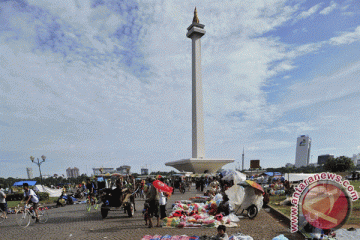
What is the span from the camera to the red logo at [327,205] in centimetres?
627

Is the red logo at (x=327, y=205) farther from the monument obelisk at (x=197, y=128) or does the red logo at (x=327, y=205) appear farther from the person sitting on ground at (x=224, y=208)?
the monument obelisk at (x=197, y=128)

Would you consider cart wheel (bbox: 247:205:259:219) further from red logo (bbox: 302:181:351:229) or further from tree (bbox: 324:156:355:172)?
tree (bbox: 324:156:355:172)

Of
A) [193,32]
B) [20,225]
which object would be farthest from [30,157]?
[193,32]

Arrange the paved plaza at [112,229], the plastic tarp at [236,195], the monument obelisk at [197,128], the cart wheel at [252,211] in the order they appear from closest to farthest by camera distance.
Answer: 1. the paved plaza at [112,229]
2. the cart wheel at [252,211]
3. the plastic tarp at [236,195]
4. the monument obelisk at [197,128]

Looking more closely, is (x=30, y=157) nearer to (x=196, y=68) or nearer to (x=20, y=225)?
(x=20, y=225)

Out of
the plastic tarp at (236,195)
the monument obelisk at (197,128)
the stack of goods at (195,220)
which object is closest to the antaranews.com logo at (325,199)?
the stack of goods at (195,220)

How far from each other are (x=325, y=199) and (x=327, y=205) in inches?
6.3

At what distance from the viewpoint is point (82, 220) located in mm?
11234

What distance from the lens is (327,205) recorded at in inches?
251

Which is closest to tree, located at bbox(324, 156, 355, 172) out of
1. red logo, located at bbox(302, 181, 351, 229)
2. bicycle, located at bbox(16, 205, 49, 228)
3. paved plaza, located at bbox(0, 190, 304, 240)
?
paved plaza, located at bbox(0, 190, 304, 240)

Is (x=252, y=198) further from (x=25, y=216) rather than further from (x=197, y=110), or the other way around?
(x=197, y=110)

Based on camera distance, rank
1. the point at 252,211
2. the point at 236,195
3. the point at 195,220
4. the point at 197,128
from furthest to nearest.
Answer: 1. the point at 197,128
2. the point at 236,195
3. the point at 252,211
4. the point at 195,220

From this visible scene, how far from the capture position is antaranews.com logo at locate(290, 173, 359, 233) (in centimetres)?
625

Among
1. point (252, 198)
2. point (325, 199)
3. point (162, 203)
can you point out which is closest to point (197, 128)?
point (252, 198)
